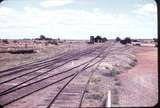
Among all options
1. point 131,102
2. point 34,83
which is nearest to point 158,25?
point 131,102

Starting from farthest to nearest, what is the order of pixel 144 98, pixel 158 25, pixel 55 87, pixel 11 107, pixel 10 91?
pixel 55 87 < pixel 10 91 < pixel 144 98 < pixel 11 107 < pixel 158 25

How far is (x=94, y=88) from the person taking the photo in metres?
15.9

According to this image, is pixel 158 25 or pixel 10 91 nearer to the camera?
pixel 158 25

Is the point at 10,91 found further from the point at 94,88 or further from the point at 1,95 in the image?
the point at 94,88

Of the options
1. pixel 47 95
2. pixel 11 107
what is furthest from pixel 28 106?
pixel 47 95

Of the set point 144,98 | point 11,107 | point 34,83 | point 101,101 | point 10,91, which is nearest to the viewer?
point 11,107

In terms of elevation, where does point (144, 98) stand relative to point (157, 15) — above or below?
below

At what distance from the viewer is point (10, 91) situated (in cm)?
1509

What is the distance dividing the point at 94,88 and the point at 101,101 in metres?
3.18

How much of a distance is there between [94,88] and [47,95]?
2.75 metres

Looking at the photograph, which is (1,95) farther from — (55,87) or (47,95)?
(55,87)

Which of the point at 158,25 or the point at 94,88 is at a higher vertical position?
the point at 158,25

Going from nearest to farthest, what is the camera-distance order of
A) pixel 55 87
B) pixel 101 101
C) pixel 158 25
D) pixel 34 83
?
1. pixel 158 25
2. pixel 101 101
3. pixel 55 87
4. pixel 34 83

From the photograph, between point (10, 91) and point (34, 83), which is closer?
point (10, 91)
